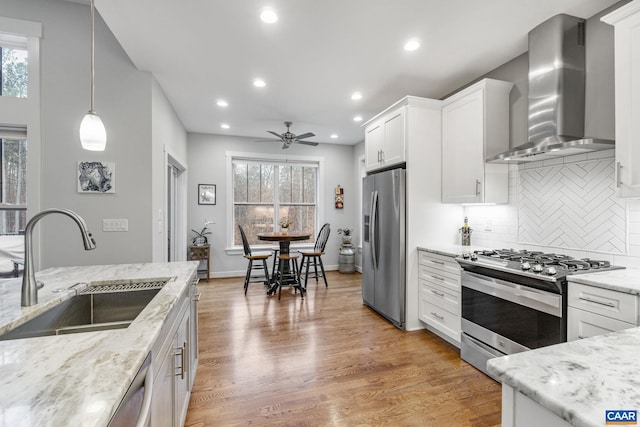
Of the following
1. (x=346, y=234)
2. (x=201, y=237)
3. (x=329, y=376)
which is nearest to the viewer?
(x=329, y=376)

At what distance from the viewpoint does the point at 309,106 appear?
4.11 meters

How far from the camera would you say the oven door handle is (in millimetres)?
1831

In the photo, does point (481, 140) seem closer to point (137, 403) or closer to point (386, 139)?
point (386, 139)

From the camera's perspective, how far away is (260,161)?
234 inches

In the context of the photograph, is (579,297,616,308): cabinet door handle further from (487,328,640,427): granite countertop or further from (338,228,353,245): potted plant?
(338,228,353,245): potted plant

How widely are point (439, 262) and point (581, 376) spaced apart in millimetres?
2293

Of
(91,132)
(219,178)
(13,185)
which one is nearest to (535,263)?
(91,132)

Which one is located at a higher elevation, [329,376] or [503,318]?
[503,318]

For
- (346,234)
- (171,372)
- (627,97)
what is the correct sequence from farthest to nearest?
1. (346,234)
2. (627,97)
3. (171,372)

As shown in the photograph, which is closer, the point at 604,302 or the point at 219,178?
the point at 604,302

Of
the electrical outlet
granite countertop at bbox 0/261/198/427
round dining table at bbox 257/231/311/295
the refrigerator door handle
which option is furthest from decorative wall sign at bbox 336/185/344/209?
granite countertop at bbox 0/261/198/427

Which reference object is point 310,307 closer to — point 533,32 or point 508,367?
point 508,367

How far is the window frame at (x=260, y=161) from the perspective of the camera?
5.68m

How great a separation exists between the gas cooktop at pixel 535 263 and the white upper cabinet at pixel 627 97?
51 centimetres
